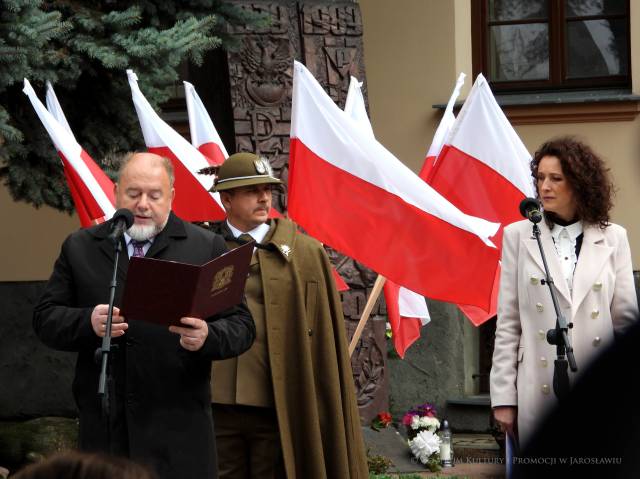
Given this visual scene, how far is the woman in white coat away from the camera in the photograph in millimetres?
4297

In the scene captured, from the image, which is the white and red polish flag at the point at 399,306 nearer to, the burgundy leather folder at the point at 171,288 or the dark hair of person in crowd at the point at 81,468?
the burgundy leather folder at the point at 171,288

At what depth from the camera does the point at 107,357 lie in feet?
11.2

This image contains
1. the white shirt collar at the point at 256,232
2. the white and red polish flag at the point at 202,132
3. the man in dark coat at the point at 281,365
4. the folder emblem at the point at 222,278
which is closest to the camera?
the folder emblem at the point at 222,278

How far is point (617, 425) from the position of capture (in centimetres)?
88

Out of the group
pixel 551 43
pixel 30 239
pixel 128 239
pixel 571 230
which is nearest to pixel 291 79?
pixel 551 43

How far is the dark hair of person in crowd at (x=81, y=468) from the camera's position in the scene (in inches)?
49.8

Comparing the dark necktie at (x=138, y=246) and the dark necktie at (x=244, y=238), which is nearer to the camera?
the dark necktie at (x=138, y=246)

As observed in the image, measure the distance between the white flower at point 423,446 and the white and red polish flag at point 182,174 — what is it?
264cm

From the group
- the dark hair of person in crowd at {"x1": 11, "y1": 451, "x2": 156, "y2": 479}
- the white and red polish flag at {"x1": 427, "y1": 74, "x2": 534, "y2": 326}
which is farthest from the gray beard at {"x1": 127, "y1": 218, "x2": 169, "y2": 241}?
the white and red polish flag at {"x1": 427, "y1": 74, "x2": 534, "y2": 326}

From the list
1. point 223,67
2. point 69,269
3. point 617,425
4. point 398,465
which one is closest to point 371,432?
point 398,465

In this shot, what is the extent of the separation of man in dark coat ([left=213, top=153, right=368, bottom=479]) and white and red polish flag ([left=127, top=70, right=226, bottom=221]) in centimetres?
181

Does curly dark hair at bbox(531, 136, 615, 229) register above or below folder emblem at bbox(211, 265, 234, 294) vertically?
above

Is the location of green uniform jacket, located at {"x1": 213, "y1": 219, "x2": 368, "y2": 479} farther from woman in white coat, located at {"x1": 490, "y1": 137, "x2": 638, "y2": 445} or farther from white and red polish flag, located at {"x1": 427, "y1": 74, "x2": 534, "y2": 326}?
white and red polish flag, located at {"x1": 427, "y1": 74, "x2": 534, "y2": 326}

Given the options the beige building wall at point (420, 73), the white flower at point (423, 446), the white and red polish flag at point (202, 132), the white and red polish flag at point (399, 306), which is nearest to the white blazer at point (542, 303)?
the white and red polish flag at point (399, 306)
